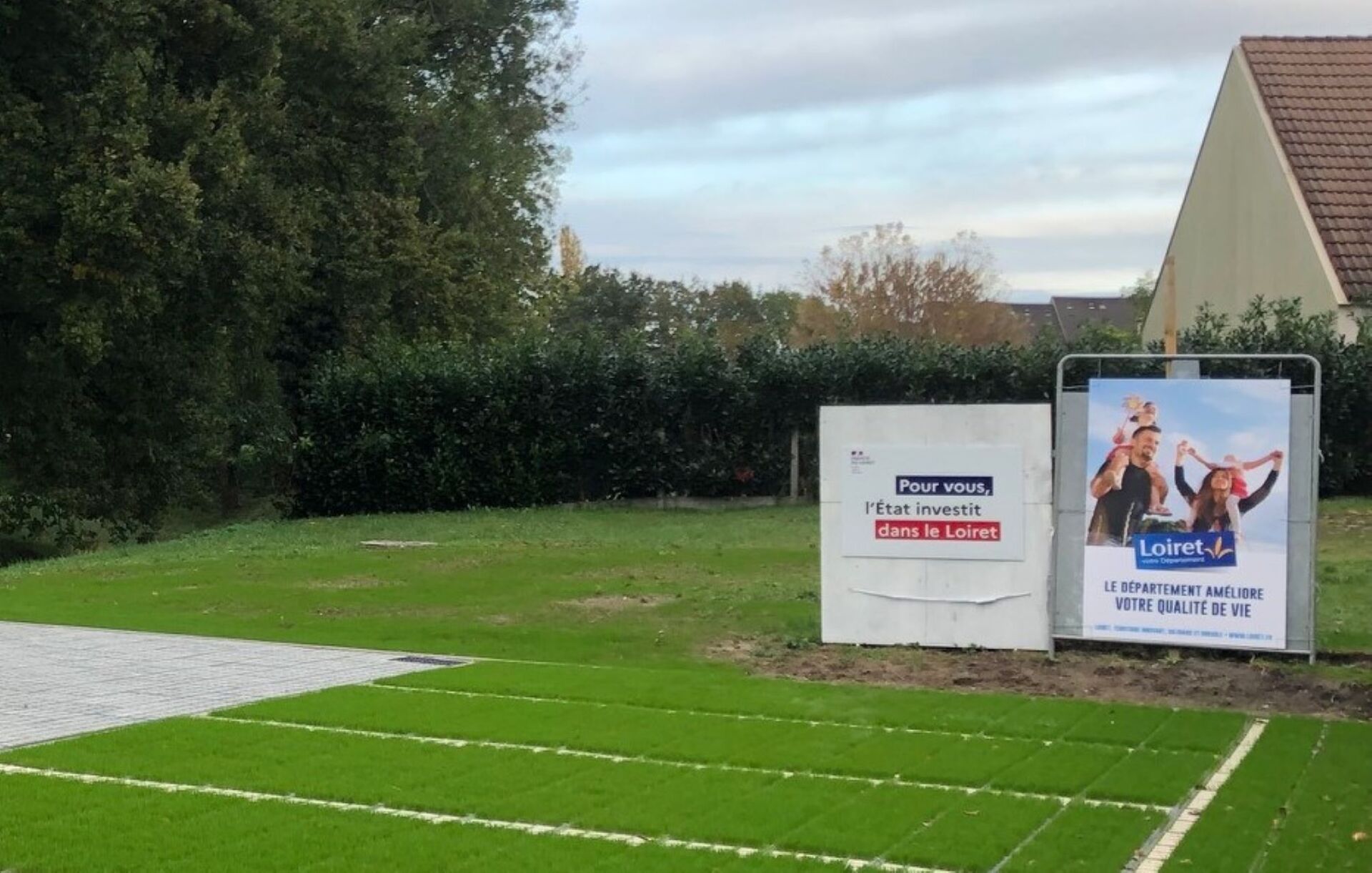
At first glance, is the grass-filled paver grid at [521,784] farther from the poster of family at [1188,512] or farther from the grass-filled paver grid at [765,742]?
the poster of family at [1188,512]

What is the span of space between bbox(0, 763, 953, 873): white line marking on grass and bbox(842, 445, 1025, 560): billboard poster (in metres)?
5.81

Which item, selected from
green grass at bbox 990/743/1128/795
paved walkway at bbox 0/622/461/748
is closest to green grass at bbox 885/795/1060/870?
green grass at bbox 990/743/1128/795

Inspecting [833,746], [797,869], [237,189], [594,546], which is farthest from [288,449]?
[797,869]

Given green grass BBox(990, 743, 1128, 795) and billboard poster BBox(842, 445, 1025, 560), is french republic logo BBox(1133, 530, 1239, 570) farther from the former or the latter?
green grass BBox(990, 743, 1128, 795)

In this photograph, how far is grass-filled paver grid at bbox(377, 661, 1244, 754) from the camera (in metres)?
8.59

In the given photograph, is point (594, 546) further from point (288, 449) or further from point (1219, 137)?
point (1219, 137)

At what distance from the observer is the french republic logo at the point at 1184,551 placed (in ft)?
35.6

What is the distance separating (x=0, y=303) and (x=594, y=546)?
517 inches

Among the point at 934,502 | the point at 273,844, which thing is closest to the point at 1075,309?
the point at 934,502

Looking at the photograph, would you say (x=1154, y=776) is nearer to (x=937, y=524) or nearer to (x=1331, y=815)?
(x=1331, y=815)

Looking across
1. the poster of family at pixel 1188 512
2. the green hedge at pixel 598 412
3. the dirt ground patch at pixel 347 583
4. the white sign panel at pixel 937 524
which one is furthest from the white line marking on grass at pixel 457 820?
the green hedge at pixel 598 412

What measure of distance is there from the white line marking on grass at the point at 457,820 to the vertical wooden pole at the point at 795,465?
22.1 m

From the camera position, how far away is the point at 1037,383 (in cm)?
2789

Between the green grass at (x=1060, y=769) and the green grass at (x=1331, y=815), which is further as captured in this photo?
Result: the green grass at (x=1060, y=769)
